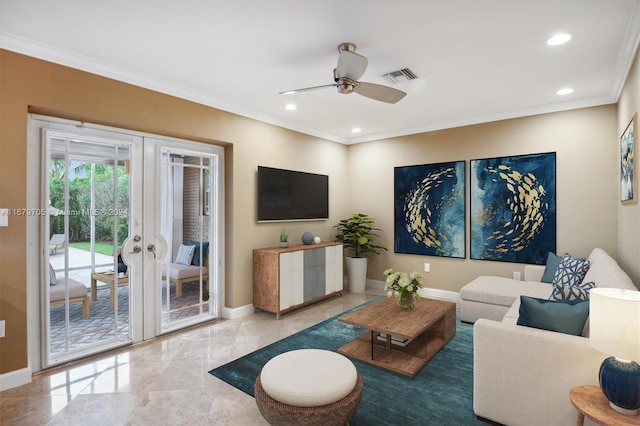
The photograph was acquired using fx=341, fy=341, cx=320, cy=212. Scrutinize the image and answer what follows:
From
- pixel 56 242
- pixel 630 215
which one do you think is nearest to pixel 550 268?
pixel 630 215

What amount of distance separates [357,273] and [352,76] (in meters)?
3.48

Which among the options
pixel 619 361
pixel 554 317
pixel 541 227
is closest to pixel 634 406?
pixel 619 361

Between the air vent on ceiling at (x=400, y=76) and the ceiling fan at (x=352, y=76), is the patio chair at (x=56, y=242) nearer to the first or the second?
the ceiling fan at (x=352, y=76)

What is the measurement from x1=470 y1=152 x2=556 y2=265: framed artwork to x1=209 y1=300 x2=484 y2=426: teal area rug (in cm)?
157

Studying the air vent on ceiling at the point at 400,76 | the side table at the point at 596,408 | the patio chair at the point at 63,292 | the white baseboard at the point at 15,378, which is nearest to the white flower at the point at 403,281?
the side table at the point at 596,408

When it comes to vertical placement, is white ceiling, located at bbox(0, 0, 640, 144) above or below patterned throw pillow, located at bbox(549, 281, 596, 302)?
above

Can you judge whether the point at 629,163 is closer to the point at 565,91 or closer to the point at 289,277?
the point at 565,91

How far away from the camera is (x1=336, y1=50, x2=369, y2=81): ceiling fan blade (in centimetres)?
249

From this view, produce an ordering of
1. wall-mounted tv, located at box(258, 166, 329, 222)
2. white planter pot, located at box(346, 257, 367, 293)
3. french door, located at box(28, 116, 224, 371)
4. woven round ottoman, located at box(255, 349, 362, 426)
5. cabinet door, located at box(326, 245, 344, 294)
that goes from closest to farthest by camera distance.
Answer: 1. woven round ottoman, located at box(255, 349, 362, 426)
2. french door, located at box(28, 116, 224, 371)
3. wall-mounted tv, located at box(258, 166, 329, 222)
4. cabinet door, located at box(326, 245, 344, 294)
5. white planter pot, located at box(346, 257, 367, 293)

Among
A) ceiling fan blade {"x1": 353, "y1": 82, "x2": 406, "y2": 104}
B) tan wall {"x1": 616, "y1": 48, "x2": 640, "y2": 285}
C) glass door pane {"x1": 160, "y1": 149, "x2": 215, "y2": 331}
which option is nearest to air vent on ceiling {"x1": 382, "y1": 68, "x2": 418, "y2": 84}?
ceiling fan blade {"x1": 353, "y1": 82, "x2": 406, "y2": 104}

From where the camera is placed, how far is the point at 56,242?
294 centimetres

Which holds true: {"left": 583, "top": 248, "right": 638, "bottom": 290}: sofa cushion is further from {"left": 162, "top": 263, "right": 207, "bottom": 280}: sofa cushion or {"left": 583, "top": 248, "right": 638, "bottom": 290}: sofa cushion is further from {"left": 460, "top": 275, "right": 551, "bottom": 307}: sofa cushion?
{"left": 162, "top": 263, "right": 207, "bottom": 280}: sofa cushion

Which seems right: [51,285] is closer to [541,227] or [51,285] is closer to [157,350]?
[157,350]

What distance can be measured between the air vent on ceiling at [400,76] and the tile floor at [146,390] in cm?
284
